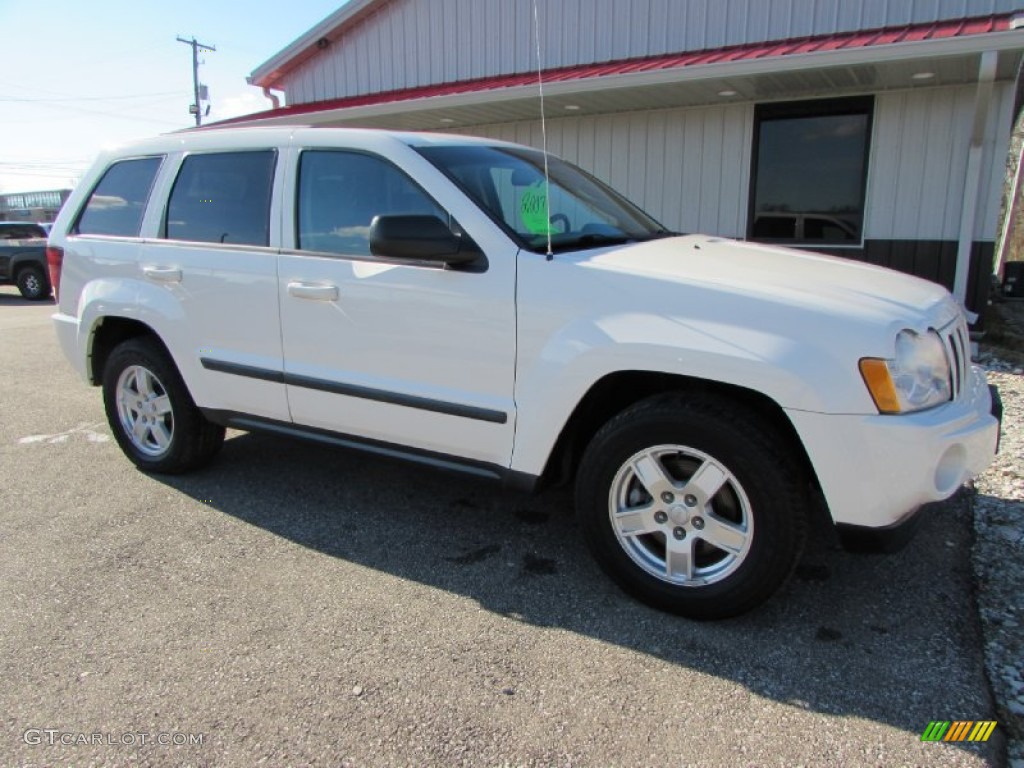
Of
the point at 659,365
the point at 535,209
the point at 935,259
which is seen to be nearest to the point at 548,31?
the point at 935,259

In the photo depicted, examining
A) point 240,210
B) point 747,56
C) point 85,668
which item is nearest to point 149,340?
point 240,210

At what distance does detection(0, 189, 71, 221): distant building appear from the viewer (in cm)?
5272

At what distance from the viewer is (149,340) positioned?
4.08 metres

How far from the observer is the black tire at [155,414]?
4.02 meters

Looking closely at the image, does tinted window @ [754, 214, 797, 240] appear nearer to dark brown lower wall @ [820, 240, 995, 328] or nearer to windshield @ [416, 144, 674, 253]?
dark brown lower wall @ [820, 240, 995, 328]

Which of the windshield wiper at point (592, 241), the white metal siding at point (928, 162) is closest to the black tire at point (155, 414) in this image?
the windshield wiper at point (592, 241)

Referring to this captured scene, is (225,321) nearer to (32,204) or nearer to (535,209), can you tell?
(535,209)

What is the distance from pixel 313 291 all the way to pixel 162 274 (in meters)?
1.08

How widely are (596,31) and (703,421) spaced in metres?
8.65

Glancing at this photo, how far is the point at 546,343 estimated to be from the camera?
9.11 feet

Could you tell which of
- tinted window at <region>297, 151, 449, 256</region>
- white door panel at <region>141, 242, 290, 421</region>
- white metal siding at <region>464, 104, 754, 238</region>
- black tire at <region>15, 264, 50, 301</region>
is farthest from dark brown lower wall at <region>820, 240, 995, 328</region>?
black tire at <region>15, 264, 50, 301</region>

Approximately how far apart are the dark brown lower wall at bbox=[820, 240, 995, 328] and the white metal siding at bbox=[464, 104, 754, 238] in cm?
138

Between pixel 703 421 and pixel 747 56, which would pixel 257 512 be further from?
pixel 747 56

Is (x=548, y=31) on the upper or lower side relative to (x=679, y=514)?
upper
